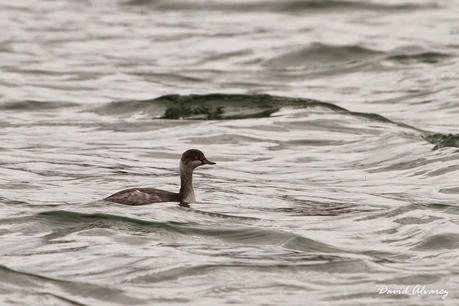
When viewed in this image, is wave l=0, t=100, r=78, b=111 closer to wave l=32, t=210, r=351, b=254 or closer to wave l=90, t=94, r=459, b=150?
wave l=90, t=94, r=459, b=150

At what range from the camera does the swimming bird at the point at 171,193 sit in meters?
15.3

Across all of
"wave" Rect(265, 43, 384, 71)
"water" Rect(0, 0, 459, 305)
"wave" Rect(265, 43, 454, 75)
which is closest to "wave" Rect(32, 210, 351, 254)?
"water" Rect(0, 0, 459, 305)

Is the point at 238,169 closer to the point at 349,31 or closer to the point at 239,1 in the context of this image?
the point at 349,31

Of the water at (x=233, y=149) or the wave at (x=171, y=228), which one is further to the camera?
the wave at (x=171, y=228)

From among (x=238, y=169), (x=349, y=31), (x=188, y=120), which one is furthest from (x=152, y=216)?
(x=349, y=31)

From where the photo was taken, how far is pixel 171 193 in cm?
1582

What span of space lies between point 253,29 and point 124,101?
24.2 feet

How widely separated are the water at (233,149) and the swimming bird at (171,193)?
0.50 feet

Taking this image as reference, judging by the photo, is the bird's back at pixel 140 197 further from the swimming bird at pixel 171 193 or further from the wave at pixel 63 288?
the wave at pixel 63 288

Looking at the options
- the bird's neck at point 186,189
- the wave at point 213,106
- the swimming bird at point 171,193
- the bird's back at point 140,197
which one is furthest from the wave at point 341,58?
the bird's back at point 140,197
